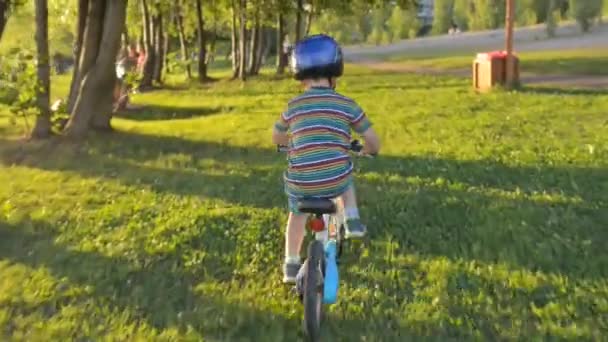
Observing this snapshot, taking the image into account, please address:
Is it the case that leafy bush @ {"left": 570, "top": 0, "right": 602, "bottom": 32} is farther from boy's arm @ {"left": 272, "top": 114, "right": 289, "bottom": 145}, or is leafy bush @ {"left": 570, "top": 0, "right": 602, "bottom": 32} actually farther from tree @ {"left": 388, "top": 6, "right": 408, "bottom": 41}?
boy's arm @ {"left": 272, "top": 114, "right": 289, "bottom": 145}

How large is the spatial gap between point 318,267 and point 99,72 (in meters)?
10.3

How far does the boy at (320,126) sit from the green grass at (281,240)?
0.94 m

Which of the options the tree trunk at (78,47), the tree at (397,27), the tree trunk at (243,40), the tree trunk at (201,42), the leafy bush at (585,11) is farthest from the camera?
the tree at (397,27)

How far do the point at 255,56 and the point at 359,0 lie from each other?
6.86m

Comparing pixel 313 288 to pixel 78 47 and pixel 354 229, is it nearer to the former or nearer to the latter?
pixel 354 229

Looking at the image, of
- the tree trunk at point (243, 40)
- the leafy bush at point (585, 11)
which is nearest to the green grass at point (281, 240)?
the tree trunk at point (243, 40)

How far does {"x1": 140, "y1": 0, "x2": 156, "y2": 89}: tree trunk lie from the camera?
91.4 feet

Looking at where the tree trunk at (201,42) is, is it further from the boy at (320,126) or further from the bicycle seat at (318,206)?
the bicycle seat at (318,206)

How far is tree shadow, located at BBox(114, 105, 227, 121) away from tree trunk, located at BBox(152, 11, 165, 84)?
1006cm

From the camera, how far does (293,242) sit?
15.5 feet

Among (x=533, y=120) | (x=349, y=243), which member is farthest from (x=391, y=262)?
(x=533, y=120)

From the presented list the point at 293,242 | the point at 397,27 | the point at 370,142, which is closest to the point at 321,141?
the point at 370,142

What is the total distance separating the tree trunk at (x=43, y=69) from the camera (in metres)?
11.6

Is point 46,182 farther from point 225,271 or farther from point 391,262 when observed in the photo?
point 391,262
